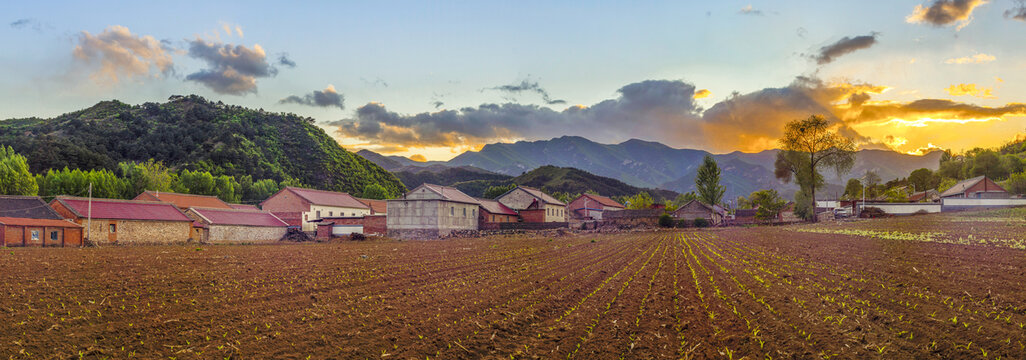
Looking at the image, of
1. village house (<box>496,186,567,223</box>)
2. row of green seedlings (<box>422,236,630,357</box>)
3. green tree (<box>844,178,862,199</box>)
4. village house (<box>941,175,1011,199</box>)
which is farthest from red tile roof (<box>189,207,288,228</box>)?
green tree (<box>844,178,862,199</box>)

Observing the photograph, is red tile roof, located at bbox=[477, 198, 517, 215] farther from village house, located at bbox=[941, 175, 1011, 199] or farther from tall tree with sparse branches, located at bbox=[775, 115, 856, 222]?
village house, located at bbox=[941, 175, 1011, 199]

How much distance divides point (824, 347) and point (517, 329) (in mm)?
5490

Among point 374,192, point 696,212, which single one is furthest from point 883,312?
point 374,192

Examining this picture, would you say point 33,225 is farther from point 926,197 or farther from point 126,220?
point 926,197

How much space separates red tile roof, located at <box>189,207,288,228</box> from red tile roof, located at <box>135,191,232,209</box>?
682 centimetres

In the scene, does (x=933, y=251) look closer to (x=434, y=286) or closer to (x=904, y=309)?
(x=904, y=309)

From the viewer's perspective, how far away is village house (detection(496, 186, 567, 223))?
78062mm

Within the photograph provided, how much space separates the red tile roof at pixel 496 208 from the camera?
7349 cm

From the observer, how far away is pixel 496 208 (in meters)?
76.5

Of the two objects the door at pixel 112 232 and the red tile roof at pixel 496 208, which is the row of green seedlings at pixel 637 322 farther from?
the red tile roof at pixel 496 208

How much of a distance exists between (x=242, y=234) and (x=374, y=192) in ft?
183

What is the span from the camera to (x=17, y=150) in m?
99.5

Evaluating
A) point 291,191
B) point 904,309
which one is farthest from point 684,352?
point 291,191

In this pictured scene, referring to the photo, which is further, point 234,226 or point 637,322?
point 234,226
